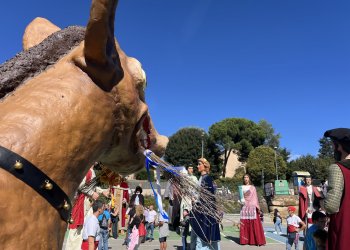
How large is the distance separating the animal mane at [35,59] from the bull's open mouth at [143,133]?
424 mm

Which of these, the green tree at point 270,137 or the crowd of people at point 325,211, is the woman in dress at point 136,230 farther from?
the green tree at point 270,137

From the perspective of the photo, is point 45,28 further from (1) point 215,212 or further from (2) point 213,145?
(2) point 213,145

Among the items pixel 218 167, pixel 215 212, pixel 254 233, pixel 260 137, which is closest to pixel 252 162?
pixel 218 167

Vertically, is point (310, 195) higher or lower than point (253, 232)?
A: higher

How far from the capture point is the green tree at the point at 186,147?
5679 cm

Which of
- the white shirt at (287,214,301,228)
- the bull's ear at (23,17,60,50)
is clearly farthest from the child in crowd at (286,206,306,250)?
the bull's ear at (23,17,60,50)

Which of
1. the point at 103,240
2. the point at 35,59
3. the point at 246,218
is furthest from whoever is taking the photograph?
the point at 246,218

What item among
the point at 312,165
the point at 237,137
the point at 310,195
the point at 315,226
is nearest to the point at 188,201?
the point at 315,226

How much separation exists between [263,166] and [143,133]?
5214cm

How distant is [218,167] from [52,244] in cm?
5702

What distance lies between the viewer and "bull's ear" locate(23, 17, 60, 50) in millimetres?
1638

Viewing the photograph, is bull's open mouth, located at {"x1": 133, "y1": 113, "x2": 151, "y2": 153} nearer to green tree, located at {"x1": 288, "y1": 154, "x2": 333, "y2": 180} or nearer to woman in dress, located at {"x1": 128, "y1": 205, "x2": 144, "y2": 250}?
woman in dress, located at {"x1": 128, "y1": 205, "x2": 144, "y2": 250}

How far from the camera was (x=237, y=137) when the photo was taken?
6250 cm

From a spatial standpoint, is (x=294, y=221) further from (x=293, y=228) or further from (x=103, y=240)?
(x=103, y=240)
